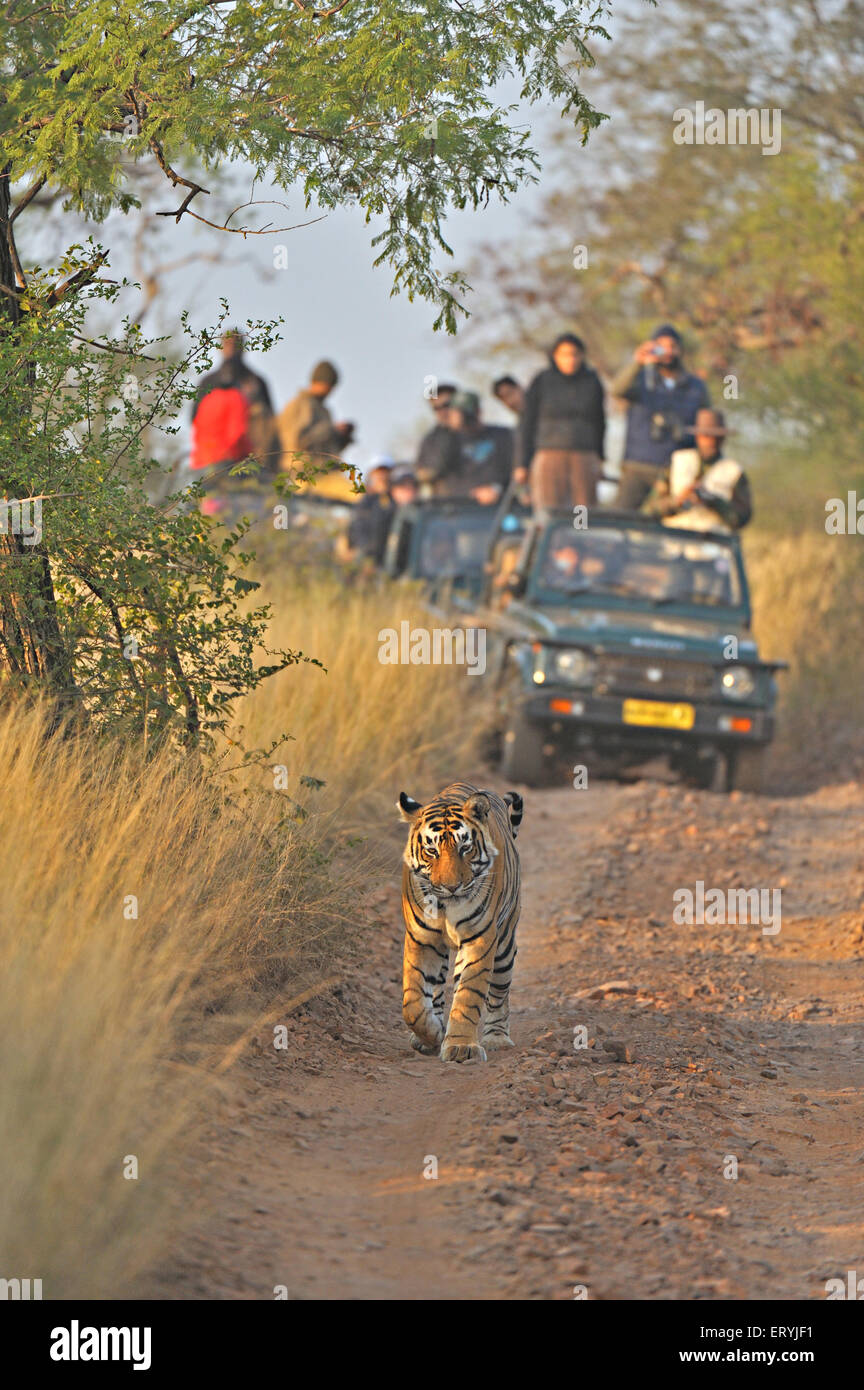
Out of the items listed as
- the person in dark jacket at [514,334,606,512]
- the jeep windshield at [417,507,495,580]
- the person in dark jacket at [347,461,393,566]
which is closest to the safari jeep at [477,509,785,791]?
the person in dark jacket at [514,334,606,512]

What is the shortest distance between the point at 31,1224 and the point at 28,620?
3.47 metres

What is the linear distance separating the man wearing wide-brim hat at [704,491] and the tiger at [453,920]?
283 inches

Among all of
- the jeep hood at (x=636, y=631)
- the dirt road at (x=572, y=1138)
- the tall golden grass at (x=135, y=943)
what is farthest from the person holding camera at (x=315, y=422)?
the dirt road at (x=572, y=1138)

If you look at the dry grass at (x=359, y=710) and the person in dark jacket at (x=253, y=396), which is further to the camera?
the person in dark jacket at (x=253, y=396)

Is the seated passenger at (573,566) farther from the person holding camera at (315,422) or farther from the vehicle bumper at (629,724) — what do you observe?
the person holding camera at (315,422)

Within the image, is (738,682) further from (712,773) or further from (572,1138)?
(572,1138)

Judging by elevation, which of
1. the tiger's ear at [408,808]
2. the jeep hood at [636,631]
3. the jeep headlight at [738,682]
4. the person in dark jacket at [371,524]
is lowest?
the tiger's ear at [408,808]

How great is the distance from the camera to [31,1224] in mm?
3869

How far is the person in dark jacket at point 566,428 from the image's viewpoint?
14.2 m

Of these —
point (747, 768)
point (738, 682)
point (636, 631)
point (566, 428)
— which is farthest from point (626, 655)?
point (566, 428)

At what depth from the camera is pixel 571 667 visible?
12078 millimetres

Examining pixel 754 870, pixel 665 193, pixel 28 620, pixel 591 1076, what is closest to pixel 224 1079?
pixel 591 1076

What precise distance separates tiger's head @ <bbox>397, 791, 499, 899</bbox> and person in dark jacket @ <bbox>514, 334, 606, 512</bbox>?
26.8 feet
